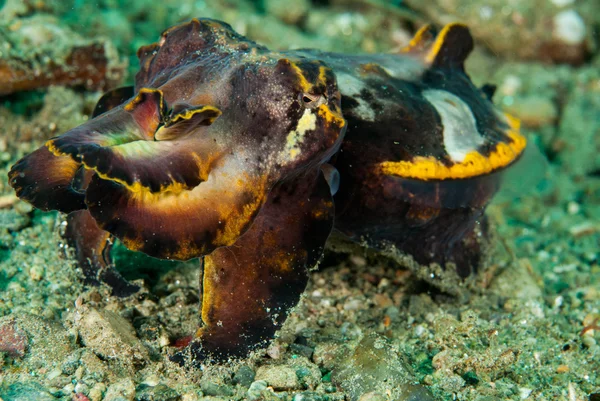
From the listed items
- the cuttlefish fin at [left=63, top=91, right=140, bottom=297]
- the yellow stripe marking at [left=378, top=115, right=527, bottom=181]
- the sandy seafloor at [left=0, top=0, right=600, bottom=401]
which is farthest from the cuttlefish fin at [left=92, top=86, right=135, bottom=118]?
the yellow stripe marking at [left=378, top=115, right=527, bottom=181]

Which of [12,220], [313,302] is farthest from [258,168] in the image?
[12,220]

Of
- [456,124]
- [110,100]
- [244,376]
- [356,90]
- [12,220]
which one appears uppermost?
[356,90]

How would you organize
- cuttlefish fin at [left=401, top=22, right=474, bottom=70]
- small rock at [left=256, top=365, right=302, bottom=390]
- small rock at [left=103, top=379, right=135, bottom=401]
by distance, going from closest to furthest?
small rock at [left=103, top=379, right=135, bottom=401], small rock at [left=256, top=365, right=302, bottom=390], cuttlefish fin at [left=401, top=22, right=474, bottom=70]

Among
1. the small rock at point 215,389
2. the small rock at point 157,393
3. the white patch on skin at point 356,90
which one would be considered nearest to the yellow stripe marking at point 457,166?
the white patch on skin at point 356,90

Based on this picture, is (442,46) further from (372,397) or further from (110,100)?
(372,397)

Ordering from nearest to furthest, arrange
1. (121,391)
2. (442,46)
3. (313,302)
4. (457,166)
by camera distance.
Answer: (121,391) → (457,166) → (313,302) → (442,46)

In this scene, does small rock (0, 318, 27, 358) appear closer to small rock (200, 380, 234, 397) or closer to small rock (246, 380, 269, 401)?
small rock (200, 380, 234, 397)
